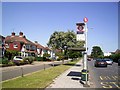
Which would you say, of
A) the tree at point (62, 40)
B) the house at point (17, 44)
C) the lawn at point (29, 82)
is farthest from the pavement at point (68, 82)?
the house at point (17, 44)

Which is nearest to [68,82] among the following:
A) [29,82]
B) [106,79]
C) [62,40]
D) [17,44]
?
[29,82]

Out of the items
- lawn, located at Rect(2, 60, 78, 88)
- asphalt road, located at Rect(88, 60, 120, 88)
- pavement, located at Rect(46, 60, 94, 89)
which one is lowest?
asphalt road, located at Rect(88, 60, 120, 88)

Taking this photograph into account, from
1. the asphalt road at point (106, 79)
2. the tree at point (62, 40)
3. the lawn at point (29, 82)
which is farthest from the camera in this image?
the tree at point (62, 40)

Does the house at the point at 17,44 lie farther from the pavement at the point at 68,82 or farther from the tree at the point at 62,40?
the pavement at the point at 68,82

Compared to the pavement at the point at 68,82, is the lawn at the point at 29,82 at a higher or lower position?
higher

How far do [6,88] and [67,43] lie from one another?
105 ft

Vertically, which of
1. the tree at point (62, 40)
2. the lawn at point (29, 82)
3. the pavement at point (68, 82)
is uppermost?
the tree at point (62, 40)

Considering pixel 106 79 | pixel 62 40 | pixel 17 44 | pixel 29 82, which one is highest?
pixel 17 44

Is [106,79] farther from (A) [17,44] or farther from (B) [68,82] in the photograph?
(A) [17,44]

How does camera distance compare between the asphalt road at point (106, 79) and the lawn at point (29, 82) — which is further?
the asphalt road at point (106, 79)

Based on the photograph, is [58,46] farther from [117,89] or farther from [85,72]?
[117,89]

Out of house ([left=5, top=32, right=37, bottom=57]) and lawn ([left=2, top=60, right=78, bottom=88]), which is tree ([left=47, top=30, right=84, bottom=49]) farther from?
lawn ([left=2, top=60, right=78, bottom=88])

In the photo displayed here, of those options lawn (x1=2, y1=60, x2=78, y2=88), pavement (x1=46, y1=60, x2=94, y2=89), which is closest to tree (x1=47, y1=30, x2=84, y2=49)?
pavement (x1=46, y1=60, x2=94, y2=89)

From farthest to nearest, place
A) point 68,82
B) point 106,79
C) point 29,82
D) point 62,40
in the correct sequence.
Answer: point 62,40 < point 106,79 < point 68,82 < point 29,82
